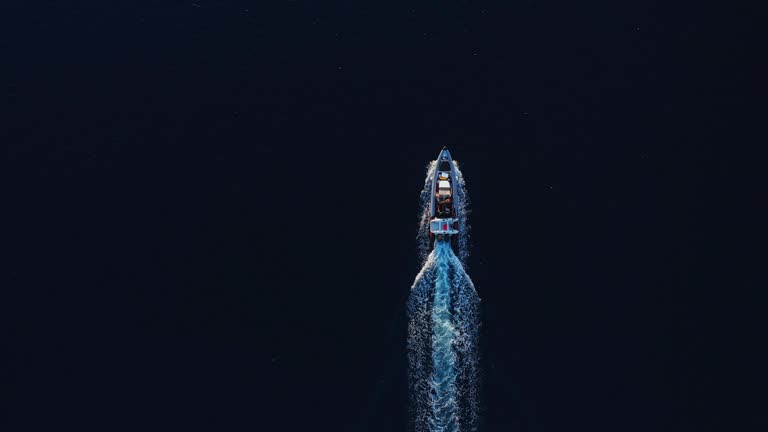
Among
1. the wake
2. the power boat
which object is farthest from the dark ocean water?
the power boat

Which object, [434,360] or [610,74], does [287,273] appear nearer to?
[434,360]

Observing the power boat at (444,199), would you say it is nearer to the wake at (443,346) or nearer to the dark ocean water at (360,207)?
the wake at (443,346)

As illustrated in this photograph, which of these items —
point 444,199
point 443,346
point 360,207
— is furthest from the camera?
point 360,207

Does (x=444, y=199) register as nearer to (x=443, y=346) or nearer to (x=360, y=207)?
(x=360, y=207)

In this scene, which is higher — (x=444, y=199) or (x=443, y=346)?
(x=444, y=199)

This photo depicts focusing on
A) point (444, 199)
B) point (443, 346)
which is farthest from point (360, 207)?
point (443, 346)

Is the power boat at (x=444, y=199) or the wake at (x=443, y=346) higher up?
the power boat at (x=444, y=199)

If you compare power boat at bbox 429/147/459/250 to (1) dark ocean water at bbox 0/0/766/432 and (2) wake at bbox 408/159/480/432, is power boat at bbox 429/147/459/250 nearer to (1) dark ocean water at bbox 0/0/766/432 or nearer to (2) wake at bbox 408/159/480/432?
(2) wake at bbox 408/159/480/432

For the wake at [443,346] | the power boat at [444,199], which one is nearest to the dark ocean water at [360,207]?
the wake at [443,346]
